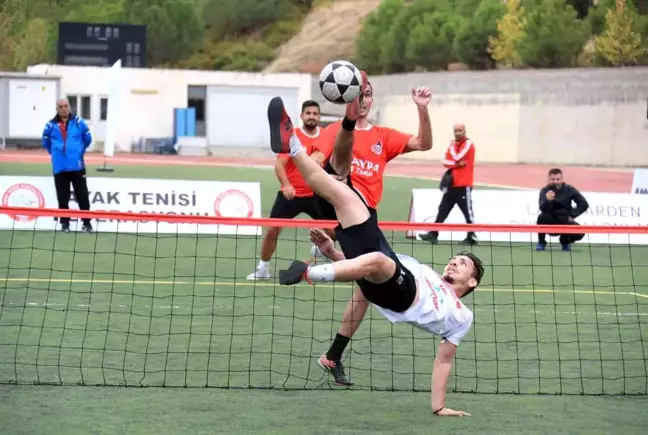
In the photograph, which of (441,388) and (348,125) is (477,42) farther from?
(441,388)

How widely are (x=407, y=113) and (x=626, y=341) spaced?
52.5 metres

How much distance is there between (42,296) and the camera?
13.1 m

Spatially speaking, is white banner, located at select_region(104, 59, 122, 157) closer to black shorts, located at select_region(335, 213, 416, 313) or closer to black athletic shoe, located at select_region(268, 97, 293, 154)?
black athletic shoe, located at select_region(268, 97, 293, 154)

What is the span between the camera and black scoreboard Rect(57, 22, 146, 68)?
194ft

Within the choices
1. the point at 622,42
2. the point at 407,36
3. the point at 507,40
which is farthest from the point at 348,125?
the point at 407,36

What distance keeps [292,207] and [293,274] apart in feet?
23.2

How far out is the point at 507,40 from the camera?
64.4 meters

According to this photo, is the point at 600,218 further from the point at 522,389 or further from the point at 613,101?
the point at 613,101

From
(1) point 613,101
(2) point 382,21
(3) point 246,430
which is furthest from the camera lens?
(2) point 382,21

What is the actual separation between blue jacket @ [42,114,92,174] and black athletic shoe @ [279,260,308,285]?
1296 cm

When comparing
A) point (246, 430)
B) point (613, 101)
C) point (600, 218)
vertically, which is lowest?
point (246, 430)

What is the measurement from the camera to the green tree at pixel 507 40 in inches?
2522

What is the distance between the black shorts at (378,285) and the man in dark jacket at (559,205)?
1179 cm

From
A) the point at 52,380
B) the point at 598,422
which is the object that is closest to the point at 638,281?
the point at 598,422
